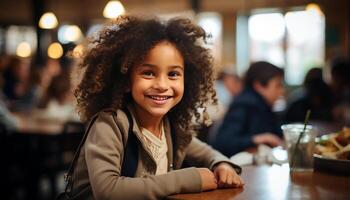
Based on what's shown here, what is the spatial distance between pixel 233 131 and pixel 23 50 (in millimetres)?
10265

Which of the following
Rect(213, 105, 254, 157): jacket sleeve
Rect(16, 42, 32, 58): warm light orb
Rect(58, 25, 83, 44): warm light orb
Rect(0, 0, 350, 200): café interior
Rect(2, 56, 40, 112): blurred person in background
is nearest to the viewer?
Rect(0, 0, 350, 200): café interior

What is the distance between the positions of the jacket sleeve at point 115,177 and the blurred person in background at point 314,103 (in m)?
3.27

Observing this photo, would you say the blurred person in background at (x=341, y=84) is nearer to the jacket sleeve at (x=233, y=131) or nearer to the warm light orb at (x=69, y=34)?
the jacket sleeve at (x=233, y=131)

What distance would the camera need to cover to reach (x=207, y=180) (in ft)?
4.53

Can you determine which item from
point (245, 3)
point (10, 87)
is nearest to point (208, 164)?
point (10, 87)

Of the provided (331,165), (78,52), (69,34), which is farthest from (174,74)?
(69,34)

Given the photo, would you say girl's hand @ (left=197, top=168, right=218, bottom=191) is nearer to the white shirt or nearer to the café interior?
the café interior

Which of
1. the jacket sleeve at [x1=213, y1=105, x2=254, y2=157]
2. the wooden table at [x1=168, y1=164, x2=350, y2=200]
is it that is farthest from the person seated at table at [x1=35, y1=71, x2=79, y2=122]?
the wooden table at [x1=168, y1=164, x2=350, y2=200]

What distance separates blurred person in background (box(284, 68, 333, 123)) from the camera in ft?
14.7

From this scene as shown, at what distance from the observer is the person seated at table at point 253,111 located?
3049mm

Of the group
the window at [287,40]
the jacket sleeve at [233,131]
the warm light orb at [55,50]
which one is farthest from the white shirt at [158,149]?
the warm light orb at [55,50]

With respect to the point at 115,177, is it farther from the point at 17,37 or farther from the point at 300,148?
the point at 17,37

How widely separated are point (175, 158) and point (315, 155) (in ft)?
1.71

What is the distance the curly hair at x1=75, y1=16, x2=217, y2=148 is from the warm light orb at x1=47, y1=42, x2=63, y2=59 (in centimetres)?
988
